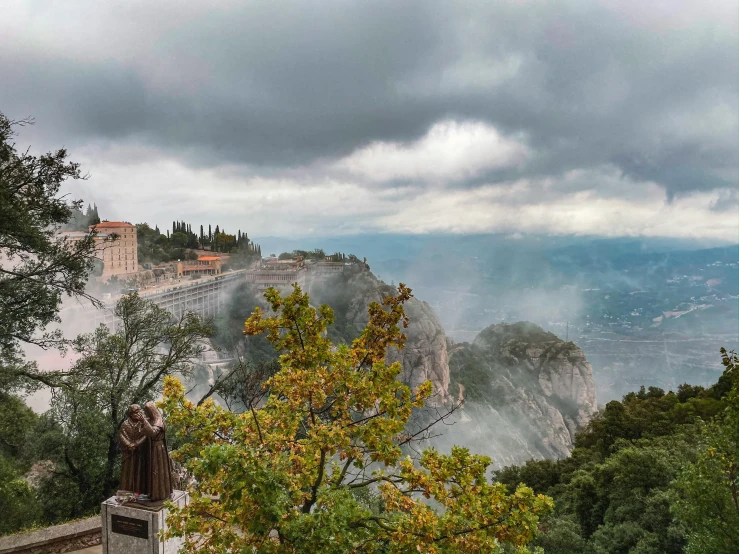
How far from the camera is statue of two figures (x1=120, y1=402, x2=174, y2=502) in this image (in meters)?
8.55


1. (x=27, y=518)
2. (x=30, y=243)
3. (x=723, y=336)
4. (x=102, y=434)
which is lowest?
(x=723, y=336)

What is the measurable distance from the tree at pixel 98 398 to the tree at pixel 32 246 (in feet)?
5.80

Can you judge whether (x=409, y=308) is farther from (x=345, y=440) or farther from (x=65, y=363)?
(x=345, y=440)

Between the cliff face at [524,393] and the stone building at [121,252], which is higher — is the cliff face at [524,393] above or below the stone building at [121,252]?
below

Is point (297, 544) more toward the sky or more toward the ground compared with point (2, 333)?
more toward the ground

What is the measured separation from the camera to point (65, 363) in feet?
156

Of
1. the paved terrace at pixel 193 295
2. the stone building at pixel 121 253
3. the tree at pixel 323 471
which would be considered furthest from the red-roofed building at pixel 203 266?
the tree at pixel 323 471

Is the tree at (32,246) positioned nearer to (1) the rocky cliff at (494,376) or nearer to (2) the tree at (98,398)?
(2) the tree at (98,398)

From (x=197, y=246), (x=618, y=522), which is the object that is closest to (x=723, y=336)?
(x=197, y=246)

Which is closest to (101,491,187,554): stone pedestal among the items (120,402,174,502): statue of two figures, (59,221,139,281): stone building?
(120,402,174,502): statue of two figures

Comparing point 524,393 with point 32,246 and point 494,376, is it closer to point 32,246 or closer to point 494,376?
point 494,376

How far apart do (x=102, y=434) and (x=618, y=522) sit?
17.7 m

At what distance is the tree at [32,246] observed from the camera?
10.8 metres

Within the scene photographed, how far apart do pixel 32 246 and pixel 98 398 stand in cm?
584
